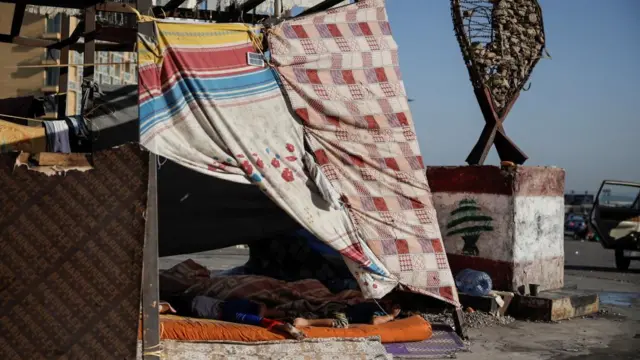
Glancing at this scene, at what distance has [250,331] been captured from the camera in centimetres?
553

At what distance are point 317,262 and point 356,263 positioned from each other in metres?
2.10

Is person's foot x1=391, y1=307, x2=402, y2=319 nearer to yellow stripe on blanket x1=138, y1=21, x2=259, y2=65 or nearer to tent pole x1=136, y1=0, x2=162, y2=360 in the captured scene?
tent pole x1=136, y1=0, x2=162, y2=360

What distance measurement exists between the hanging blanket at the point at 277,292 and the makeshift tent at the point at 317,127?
2.93 ft

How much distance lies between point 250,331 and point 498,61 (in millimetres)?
4953

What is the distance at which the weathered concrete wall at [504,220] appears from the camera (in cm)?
819

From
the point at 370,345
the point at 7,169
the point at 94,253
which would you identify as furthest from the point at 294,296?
the point at 7,169

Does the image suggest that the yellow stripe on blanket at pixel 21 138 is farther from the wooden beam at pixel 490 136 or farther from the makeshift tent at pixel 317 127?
the wooden beam at pixel 490 136

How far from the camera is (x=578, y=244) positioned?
22.9 meters

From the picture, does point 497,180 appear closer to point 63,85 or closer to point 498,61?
point 498,61

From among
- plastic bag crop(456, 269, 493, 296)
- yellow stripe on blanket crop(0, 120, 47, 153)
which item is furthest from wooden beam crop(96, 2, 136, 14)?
plastic bag crop(456, 269, 493, 296)

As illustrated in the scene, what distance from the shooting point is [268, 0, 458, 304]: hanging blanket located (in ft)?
18.9

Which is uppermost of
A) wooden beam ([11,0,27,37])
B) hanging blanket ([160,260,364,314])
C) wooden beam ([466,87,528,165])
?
wooden beam ([11,0,27,37])

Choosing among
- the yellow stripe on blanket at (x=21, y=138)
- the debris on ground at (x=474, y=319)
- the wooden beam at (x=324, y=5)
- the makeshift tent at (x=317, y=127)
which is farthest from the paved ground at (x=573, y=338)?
the yellow stripe on blanket at (x=21, y=138)

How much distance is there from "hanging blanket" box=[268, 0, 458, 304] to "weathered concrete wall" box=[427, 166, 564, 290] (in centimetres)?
234
